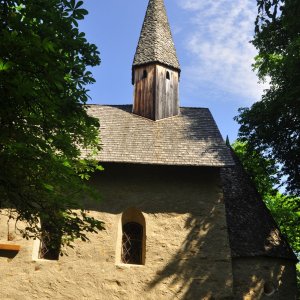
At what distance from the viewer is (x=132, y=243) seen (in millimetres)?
9508

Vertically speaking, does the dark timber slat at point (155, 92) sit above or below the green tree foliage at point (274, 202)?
above

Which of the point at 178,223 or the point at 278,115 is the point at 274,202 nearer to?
the point at 278,115

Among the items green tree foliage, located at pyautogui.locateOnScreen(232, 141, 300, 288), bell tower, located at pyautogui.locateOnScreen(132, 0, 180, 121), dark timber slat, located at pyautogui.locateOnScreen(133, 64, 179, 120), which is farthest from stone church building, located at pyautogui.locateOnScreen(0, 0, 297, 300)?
green tree foliage, located at pyautogui.locateOnScreen(232, 141, 300, 288)

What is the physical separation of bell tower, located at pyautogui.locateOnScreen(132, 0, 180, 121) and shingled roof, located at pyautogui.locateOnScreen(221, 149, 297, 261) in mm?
3499

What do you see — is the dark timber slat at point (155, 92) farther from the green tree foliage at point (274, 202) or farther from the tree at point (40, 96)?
the tree at point (40, 96)

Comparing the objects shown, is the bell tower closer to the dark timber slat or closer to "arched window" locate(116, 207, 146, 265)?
the dark timber slat

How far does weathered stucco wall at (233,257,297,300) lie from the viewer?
30.2 feet

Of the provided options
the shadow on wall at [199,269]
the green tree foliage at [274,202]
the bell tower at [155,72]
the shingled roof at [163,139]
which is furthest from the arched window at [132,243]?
the green tree foliage at [274,202]

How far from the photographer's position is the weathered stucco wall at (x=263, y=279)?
922cm

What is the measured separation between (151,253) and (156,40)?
913cm

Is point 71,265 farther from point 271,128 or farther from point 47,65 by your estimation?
point 271,128

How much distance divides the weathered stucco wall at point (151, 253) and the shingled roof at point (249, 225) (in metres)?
1.15

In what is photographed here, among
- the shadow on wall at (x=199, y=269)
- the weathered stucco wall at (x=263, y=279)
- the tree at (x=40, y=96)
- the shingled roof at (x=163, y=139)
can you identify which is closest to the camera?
the tree at (x=40, y=96)

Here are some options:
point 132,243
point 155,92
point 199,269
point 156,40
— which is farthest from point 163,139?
point 156,40
